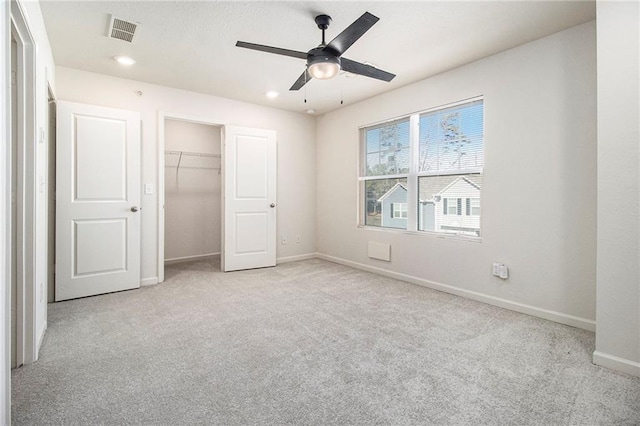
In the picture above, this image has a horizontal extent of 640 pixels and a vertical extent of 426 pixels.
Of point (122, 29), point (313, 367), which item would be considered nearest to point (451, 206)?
point (313, 367)

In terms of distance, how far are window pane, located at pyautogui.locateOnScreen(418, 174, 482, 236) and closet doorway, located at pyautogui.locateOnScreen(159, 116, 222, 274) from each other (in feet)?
11.7

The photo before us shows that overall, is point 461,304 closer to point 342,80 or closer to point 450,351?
point 450,351

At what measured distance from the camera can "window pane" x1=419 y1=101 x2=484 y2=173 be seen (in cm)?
337

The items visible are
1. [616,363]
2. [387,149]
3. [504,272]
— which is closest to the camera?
[616,363]

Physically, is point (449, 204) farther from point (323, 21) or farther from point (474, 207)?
point (323, 21)

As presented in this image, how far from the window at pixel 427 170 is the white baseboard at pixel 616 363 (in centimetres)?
152

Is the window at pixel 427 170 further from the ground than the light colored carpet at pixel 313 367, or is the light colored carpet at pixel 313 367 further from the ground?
the window at pixel 427 170

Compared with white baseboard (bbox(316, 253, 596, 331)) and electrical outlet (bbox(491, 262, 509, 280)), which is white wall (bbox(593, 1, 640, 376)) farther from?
electrical outlet (bbox(491, 262, 509, 280))

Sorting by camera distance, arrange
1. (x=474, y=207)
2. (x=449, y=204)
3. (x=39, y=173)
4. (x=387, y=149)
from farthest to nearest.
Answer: (x=387, y=149) < (x=449, y=204) < (x=474, y=207) < (x=39, y=173)

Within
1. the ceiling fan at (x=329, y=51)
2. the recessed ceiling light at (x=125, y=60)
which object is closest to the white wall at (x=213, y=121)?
the recessed ceiling light at (x=125, y=60)

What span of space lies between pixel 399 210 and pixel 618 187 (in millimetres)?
2397

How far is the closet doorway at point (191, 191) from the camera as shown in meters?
5.25

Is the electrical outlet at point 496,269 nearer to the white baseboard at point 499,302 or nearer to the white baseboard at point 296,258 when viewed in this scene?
the white baseboard at point 499,302

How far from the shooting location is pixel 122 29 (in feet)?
8.87
